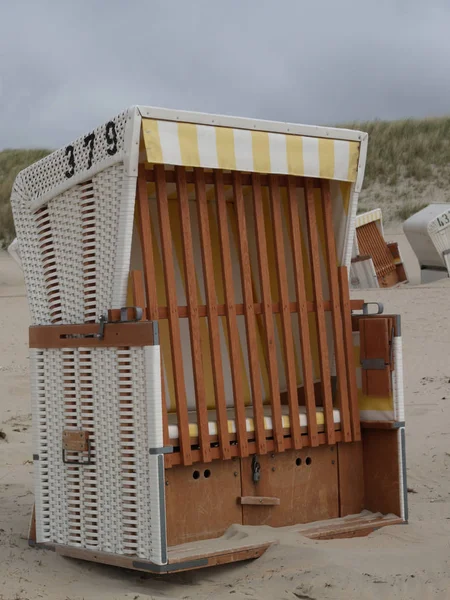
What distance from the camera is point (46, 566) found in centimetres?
496

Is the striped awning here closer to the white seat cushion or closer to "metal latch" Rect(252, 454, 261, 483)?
the white seat cushion

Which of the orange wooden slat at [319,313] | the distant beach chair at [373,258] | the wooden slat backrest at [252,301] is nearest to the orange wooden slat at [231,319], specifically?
the wooden slat backrest at [252,301]

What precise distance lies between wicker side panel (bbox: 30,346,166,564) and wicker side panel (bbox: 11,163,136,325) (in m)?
0.25

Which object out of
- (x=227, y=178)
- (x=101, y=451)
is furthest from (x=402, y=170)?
(x=101, y=451)

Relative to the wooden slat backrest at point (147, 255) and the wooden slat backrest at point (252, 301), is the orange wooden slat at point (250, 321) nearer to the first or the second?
the wooden slat backrest at point (252, 301)

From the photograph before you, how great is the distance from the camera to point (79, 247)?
16.4ft

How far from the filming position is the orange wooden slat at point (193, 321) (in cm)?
497

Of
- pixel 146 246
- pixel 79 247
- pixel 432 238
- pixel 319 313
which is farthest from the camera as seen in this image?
pixel 432 238

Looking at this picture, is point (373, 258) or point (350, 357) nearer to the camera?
point (350, 357)

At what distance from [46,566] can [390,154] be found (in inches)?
1300

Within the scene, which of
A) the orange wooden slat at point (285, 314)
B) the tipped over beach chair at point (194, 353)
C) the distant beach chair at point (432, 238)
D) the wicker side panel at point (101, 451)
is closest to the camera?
the wicker side panel at point (101, 451)

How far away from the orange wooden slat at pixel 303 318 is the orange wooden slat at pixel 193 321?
68 centimetres

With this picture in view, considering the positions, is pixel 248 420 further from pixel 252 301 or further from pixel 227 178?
pixel 227 178

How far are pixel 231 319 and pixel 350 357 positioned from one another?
832 millimetres
